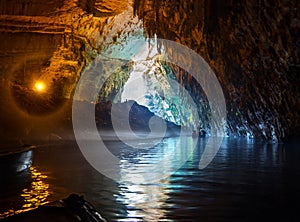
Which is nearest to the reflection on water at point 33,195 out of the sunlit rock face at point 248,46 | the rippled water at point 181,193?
the rippled water at point 181,193

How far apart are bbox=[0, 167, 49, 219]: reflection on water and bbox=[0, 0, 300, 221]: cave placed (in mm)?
51

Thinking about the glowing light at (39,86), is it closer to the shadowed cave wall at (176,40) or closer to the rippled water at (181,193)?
the shadowed cave wall at (176,40)

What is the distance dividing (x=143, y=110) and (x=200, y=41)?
18.1 m

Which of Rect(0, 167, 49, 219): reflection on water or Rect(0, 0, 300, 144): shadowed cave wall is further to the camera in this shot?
Rect(0, 0, 300, 144): shadowed cave wall

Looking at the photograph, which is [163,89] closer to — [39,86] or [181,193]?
[39,86]

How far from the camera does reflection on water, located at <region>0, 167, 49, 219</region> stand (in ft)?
13.0

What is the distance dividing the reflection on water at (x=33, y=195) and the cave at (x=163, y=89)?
0.17 feet

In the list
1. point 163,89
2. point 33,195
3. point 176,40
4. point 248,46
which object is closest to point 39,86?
point 176,40

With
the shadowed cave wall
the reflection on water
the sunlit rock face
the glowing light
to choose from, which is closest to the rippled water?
the reflection on water

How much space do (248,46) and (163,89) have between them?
18.7 metres

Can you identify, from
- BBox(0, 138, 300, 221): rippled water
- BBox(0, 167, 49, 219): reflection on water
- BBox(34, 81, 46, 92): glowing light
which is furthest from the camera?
BBox(34, 81, 46, 92): glowing light

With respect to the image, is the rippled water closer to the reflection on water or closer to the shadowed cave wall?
the reflection on water

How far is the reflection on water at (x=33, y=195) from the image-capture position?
13.0ft

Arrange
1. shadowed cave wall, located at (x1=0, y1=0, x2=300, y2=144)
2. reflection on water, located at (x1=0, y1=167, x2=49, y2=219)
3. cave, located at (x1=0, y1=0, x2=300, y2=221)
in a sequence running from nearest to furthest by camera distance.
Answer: reflection on water, located at (x1=0, y1=167, x2=49, y2=219)
cave, located at (x1=0, y1=0, x2=300, y2=221)
shadowed cave wall, located at (x1=0, y1=0, x2=300, y2=144)
